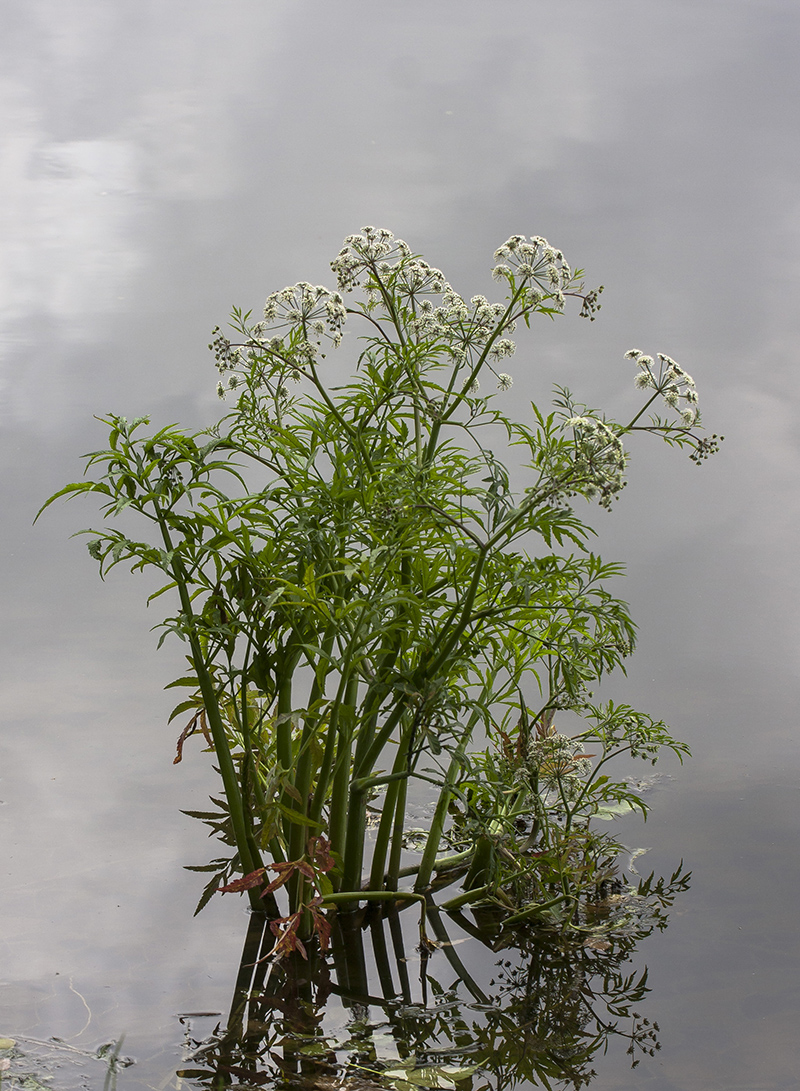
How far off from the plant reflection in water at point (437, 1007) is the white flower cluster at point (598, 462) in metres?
0.74

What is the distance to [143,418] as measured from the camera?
1.56 meters

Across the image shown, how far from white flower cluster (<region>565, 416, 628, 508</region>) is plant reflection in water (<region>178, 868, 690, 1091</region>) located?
736 mm

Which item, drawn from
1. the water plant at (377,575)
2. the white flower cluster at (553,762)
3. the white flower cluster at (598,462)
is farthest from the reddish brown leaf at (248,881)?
the white flower cluster at (598,462)

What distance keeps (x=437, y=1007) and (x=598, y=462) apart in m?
Answer: 0.81

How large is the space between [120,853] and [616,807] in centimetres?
95

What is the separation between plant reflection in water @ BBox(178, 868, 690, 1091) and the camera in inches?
55.0

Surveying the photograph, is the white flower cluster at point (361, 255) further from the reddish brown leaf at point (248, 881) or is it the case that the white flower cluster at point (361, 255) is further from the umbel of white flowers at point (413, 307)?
the reddish brown leaf at point (248, 881)

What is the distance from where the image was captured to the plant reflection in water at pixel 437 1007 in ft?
4.58

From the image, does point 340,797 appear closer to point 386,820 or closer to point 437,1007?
point 386,820

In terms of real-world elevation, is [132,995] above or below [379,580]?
below

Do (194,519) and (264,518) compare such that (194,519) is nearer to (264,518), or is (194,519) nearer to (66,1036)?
(264,518)

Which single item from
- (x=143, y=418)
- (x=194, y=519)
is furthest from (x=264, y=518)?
(x=143, y=418)

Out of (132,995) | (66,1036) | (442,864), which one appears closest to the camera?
(66,1036)

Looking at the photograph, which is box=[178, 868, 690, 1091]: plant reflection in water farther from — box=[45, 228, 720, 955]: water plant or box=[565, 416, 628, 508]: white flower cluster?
box=[565, 416, 628, 508]: white flower cluster
